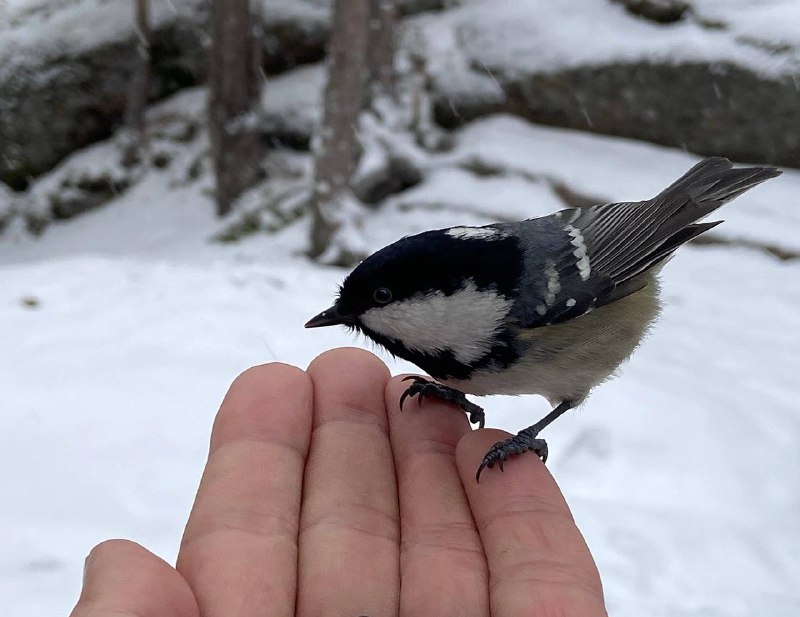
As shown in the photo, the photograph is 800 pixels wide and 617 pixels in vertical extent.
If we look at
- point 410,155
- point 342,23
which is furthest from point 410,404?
point 410,155

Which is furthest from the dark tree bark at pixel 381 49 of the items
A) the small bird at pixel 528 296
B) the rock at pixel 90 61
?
the small bird at pixel 528 296

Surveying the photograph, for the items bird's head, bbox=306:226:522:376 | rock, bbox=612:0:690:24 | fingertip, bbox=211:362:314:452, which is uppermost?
bird's head, bbox=306:226:522:376

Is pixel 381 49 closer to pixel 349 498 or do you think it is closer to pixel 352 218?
pixel 352 218

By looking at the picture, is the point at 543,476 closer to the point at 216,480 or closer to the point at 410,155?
the point at 216,480

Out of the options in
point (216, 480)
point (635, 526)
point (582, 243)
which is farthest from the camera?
point (635, 526)

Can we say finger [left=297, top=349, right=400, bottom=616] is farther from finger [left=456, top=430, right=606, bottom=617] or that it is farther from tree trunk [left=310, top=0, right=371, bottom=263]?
tree trunk [left=310, top=0, right=371, bottom=263]

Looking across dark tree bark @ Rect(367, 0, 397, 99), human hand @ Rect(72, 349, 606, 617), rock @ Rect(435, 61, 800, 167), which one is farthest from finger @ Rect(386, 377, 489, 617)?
dark tree bark @ Rect(367, 0, 397, 99)
